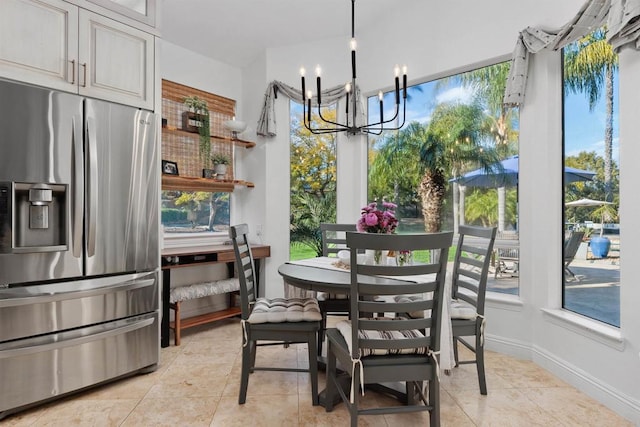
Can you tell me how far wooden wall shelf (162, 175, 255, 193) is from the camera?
11.7 ft

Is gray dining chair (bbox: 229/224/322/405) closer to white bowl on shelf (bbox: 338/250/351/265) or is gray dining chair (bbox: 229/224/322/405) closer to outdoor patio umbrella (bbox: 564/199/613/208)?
white bowl on shelf (bbox: 338/250/351/265)

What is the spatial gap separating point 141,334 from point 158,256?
1.76 feet

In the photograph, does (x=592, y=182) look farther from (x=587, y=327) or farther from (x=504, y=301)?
(x=504, y=301)

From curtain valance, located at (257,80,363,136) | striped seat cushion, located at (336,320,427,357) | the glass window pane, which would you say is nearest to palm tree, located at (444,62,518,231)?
curtain valance, located at (257,80,363,136)

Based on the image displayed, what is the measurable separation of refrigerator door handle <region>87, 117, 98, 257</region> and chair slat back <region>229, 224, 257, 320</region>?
85cm

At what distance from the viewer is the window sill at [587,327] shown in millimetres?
2145

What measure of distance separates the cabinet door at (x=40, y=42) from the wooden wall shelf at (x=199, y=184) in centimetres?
136

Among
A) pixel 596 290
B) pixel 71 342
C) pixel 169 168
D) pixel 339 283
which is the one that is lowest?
pixel 71 342

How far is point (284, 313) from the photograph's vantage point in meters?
2.21

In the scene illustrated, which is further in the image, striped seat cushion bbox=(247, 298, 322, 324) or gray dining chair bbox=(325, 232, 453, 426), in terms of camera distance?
striped seat cushion bbox=(247, 298, 322, 324)

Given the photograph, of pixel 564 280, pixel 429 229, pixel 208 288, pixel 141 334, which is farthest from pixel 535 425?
pixel 208 288

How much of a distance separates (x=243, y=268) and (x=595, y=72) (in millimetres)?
2612

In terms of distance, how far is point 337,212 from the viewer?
162 inches

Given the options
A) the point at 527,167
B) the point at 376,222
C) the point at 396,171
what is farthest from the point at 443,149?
the point at 376,222
